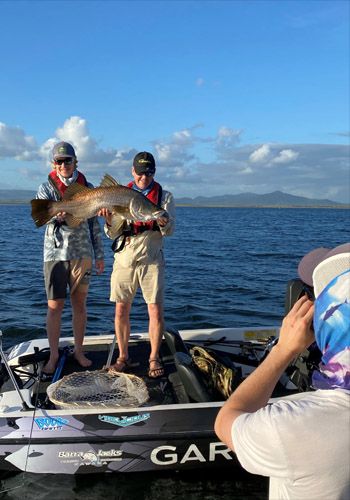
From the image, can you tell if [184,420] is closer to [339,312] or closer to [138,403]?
[138,403]

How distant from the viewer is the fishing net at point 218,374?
545 cm

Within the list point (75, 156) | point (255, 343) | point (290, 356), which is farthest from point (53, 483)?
point (290, 356)

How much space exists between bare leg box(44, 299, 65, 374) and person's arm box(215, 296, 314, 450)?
4.57 meters

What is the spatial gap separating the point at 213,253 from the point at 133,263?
20.8 metres

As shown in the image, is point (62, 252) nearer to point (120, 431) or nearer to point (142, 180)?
point (142, 180)

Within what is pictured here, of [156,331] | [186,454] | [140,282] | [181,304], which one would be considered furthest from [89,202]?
[181,304]

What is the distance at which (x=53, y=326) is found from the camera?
613 cm

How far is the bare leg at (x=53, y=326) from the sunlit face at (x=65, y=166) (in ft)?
5.17

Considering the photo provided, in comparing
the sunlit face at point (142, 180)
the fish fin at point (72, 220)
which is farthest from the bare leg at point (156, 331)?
the sunlit face at point (142, 180)

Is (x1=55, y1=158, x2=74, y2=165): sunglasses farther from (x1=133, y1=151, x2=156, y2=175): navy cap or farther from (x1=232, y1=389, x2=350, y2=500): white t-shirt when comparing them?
(x1=232, y1=389, x2=350, y2=500): white t-shirt

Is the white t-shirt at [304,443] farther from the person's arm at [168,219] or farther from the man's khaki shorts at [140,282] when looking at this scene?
the man's khaki shorts at [140,282]

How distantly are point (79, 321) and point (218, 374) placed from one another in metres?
1.94

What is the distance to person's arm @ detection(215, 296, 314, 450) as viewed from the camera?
172 centimetres

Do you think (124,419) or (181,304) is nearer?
(124,419)
